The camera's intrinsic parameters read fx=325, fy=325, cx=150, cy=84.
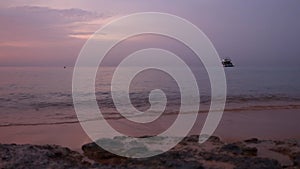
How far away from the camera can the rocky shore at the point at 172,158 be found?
7027 mm

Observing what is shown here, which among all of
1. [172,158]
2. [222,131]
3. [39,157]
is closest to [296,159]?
[172,158]

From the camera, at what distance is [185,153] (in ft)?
26.5

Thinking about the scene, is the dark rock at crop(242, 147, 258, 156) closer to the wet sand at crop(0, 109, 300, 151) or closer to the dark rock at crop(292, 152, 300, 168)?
the dark rock at crop(292, 152, 300, 168)

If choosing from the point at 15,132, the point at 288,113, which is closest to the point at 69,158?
the point at 15,132

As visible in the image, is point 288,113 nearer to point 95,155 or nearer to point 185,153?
point 185,153

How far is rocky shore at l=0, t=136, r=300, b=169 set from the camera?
7.03m

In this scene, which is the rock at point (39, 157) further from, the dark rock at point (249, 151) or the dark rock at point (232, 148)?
the dark rock at point (249, 151)

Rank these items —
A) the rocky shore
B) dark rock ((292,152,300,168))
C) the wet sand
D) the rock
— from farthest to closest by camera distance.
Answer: the wet sand
dark rock ((292,152,300,168))
the rocky shore
the rock

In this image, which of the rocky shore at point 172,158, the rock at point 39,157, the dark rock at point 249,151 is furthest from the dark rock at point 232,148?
the rock at point 39,157

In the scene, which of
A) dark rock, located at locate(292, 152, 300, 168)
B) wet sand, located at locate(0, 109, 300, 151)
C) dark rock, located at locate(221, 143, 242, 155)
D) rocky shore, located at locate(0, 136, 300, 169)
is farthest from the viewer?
wet sand, located at locate(0, 109, 300, 151)

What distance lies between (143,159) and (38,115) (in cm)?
975

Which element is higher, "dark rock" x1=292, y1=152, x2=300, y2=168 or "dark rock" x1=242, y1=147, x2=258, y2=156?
"dark rock" x1=242, y1=147, x2=258, y2=156

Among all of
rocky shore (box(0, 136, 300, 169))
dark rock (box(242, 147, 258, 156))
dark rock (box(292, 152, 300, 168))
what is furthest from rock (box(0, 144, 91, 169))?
dark rock (box(292, 152, 300, 168))

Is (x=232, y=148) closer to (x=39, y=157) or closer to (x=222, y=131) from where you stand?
(x=222, y=131)
